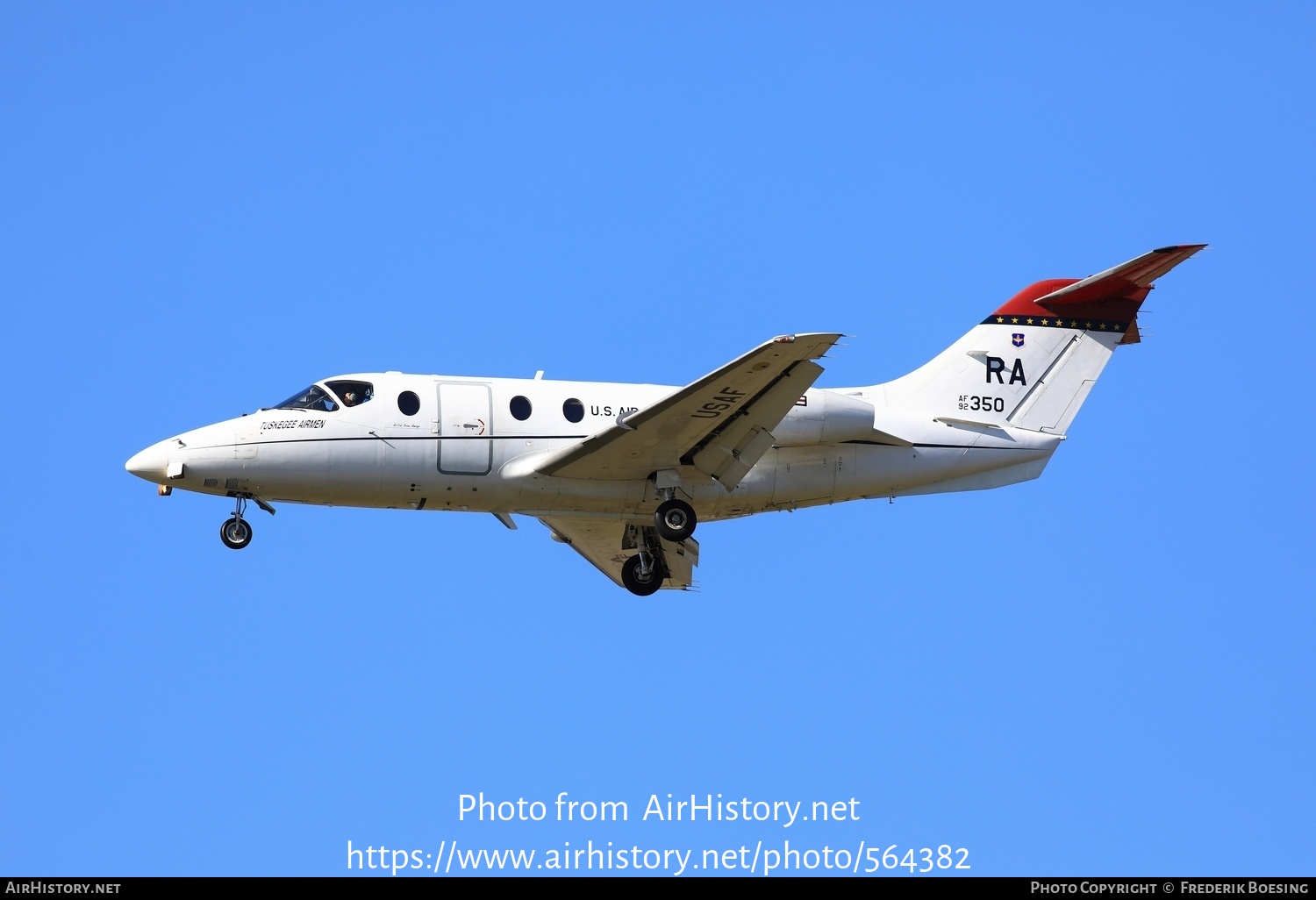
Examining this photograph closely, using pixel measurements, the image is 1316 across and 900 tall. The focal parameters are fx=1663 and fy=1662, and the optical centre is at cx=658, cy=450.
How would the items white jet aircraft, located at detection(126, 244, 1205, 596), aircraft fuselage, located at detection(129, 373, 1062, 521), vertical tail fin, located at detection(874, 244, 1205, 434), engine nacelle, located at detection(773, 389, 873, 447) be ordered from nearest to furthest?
white jet aircraft, located at detection(126, 244, 1205, 596) < aircraft fuselage, located at detection(129, 373, 1062, 521) < engine nacelle, located at detection(773, 389, 873, 447) < vertical tail fin, located at detection(874, 244, 1205, 434)

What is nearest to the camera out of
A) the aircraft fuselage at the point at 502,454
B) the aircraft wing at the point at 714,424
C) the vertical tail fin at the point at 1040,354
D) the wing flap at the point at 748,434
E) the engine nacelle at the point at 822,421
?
the aircraft wing at the point at 714,424

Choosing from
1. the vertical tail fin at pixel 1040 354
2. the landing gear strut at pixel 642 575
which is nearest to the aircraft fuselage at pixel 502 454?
the vertical tail fin at pixel 1040 354

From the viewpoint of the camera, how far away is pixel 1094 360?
2775 centimetres

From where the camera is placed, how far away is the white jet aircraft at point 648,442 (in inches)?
938

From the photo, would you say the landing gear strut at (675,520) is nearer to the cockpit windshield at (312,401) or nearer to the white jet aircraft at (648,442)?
the white jet aircraft at (648,442)

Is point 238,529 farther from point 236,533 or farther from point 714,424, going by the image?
point 714,424

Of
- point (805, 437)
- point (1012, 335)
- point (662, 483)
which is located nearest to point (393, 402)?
point (662, 483)

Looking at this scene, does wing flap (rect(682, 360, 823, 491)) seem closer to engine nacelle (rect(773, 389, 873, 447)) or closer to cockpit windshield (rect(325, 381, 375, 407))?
engine nacelle (rect(773, 389, 873, 447))

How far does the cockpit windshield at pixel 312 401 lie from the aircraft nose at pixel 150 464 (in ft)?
5.86

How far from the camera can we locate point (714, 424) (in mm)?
24078

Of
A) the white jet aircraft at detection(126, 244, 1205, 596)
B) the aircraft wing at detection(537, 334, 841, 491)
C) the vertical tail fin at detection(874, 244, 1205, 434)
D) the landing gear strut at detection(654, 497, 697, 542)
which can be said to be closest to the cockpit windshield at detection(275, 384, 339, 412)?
the white jet aircraft at detection(126, 244, 1205, 596)

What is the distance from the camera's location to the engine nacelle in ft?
81.5

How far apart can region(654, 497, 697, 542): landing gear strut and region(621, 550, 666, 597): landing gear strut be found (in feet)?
7.00
